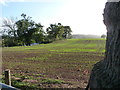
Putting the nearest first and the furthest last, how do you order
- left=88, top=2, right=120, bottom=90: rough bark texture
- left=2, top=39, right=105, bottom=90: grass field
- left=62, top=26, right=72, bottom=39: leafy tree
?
left=88, top=2, right=120, bottom=90: rough bark texture < left=2, top=39, right=105, bottom=90: grass field < left=62, top=26, right=72, bottom=39: leafy tree

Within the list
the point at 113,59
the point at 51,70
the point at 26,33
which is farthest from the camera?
the point at 26,33

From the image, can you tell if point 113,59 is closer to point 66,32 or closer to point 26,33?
point 26,33

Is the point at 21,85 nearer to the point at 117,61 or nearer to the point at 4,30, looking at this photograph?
the point at 117,61

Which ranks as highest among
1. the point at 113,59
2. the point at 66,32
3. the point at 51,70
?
the point at 66,32

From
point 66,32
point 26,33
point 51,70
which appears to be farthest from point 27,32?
point 51,70

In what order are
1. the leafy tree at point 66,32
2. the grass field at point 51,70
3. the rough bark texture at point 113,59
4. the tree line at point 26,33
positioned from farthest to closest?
the leafy tree at point 66,32 → the tree line at point 26,33 → the grass field at point 51,70 → the rough bark texture at point 113,59

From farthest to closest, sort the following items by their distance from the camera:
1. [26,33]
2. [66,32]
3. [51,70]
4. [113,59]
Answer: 1. [66,32]
2. [26,33]
3. [51,70]
4. [113,59]

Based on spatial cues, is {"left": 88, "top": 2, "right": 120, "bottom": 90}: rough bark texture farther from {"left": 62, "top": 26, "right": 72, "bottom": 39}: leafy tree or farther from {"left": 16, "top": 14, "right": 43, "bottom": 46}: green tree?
{"left": 62, "top": 26, "right": 72, "bottom": 39}: leafy tree

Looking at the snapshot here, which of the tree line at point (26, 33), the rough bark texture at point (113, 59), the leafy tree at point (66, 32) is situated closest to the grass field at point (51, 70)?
the rough bark texture at point (113, 59)

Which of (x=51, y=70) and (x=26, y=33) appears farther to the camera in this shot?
(x=26, y=33)

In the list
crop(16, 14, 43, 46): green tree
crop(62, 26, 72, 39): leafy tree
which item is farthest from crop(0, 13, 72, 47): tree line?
crop(62, 26, 72, 39): leafy tree

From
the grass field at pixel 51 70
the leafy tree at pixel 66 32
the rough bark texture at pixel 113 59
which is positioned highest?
the leafy tree at pixel 66 32

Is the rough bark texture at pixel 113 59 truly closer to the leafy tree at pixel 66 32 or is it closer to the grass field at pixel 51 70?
the grass field at pixel 51 70

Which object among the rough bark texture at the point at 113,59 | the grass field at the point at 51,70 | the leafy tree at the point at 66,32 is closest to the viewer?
the rough bark texture at the point at 113,59
